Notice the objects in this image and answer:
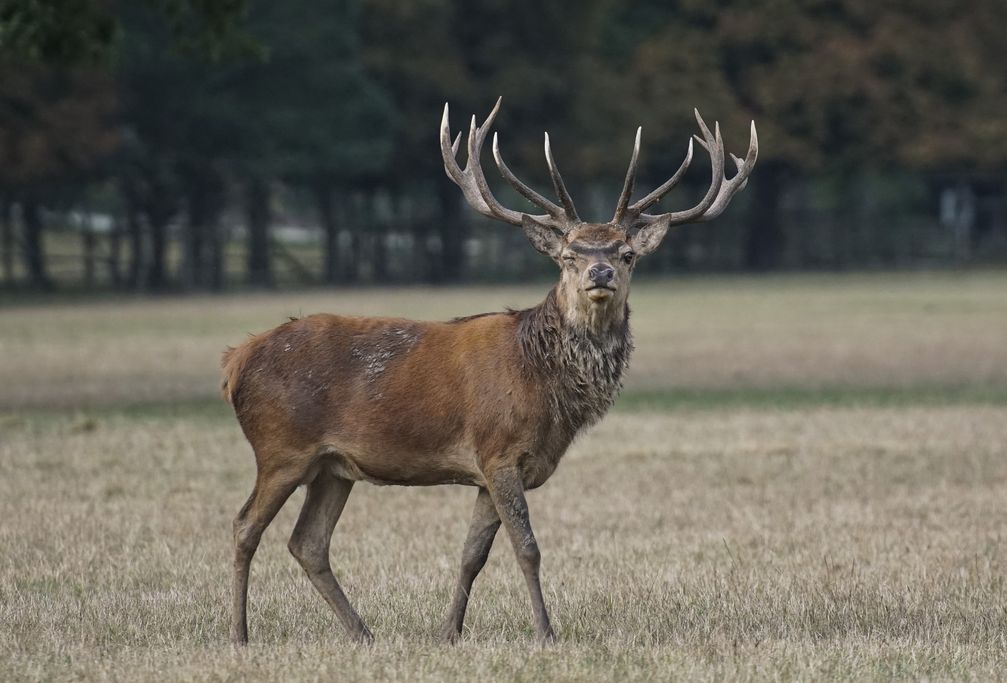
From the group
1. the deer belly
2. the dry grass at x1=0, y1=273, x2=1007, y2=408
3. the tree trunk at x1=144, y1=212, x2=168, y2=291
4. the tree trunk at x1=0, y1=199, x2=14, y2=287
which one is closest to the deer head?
the deer belly

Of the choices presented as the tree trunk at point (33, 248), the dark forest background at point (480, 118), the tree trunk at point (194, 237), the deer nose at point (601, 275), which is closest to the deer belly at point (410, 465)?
the deer nose at point (601, 275)

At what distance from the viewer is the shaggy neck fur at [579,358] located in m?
9.07

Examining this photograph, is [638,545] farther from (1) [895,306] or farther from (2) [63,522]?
(1) [895,306]

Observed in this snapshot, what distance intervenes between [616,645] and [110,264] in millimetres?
43277

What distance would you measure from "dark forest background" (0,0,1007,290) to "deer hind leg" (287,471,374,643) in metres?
32.1

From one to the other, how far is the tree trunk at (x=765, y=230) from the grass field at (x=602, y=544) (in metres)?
36.8

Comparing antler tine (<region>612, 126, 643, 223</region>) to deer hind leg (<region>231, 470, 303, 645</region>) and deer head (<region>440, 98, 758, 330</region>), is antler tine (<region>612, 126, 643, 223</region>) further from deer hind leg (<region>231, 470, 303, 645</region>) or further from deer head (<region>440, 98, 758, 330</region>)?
deer hind leg (<region>231, 470, 303, 645</region>)

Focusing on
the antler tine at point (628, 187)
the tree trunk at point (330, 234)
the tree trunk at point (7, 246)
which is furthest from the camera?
the tree trunk at point (330, 234)

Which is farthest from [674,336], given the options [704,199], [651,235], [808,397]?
[651,235]

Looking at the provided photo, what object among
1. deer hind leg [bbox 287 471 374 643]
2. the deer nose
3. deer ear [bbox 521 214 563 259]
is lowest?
deer hind leg [bbox 287 471 374 643]

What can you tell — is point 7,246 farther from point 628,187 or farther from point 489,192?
point 628,187

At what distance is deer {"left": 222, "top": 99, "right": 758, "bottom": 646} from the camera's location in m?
8.93

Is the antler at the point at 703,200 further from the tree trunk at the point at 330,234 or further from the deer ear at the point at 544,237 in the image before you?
the tree trunk at the point at 330,234

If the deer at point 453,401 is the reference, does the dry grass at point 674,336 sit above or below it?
below
